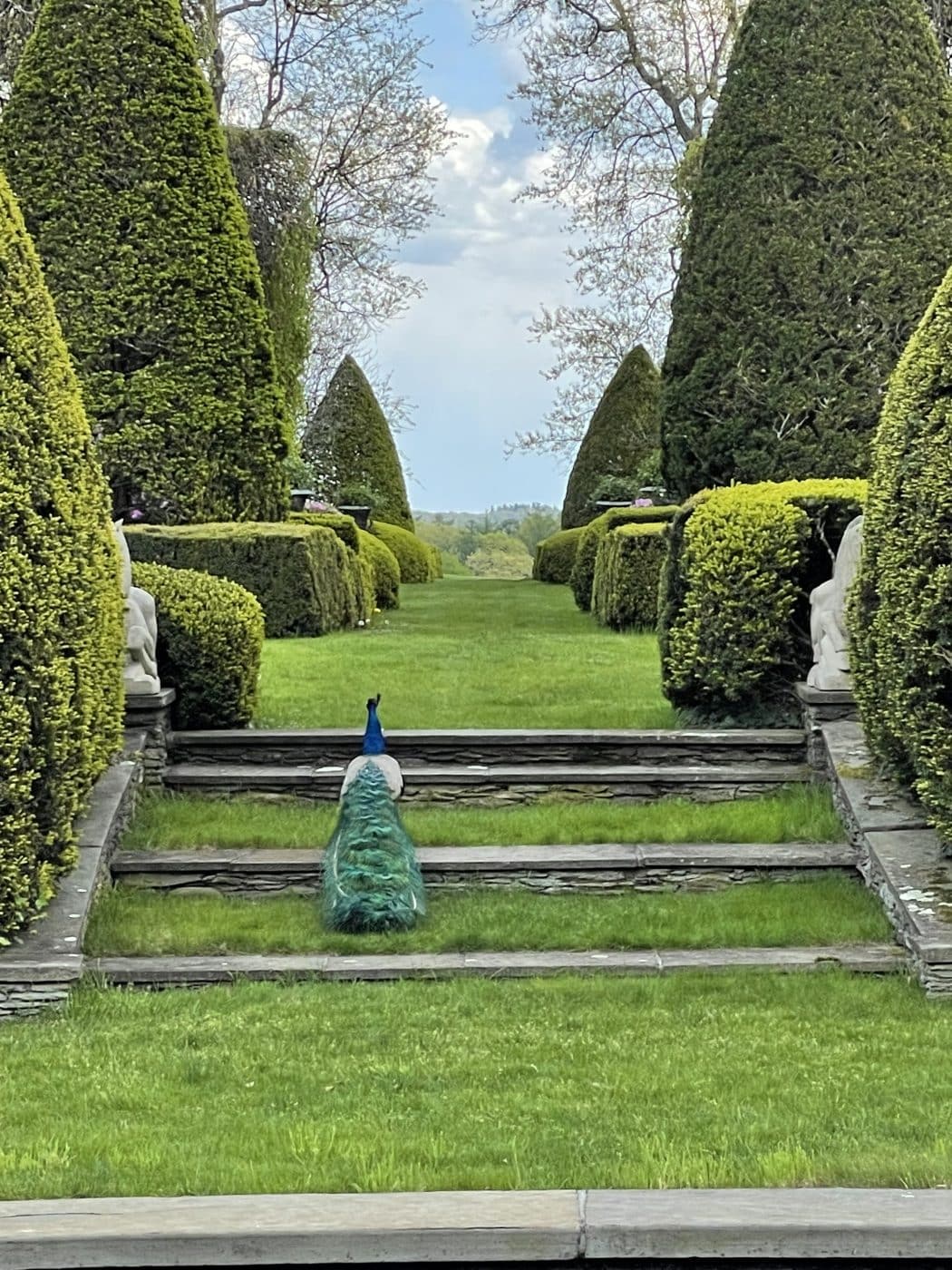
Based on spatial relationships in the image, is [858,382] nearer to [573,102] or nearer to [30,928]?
[30,928]

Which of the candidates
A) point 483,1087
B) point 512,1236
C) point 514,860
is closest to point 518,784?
point 514,860

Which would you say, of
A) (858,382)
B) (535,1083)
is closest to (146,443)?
(858,382)

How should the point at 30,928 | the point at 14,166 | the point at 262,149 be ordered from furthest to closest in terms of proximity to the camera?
the point at 262,149 < the point at 14,166 < the point at 30,928

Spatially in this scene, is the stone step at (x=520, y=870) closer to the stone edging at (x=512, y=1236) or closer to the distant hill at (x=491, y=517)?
the stone edging at (x=512, y=1236)

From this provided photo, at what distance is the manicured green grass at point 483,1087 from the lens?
3.48 metres

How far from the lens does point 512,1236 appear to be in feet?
10.3

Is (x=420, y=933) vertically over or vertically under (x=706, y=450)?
under

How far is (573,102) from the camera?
2495 centimetres

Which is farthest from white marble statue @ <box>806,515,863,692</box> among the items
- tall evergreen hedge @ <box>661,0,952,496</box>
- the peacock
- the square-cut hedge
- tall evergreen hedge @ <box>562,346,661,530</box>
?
tall evergreen hedge @ <box>562,346,661,530</box>

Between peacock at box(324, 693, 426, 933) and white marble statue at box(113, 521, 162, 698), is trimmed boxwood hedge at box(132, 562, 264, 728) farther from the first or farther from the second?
peacock at box(324, 693, 426, 933)

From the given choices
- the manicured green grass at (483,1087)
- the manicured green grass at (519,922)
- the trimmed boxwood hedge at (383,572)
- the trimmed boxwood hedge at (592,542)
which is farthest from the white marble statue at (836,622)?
the trimmed boxwood hedge at (383,572)

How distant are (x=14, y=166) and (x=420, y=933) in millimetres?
9205

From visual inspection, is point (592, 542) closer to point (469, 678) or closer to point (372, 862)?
point (469, 678)

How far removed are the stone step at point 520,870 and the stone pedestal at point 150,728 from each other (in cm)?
87
